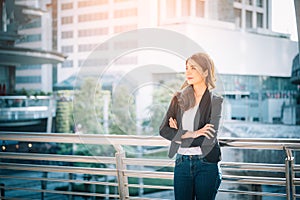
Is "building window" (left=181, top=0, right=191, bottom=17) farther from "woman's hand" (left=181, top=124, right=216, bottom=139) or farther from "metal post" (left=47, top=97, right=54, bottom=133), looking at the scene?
"woman's hand" (left=181, top=124, right=216, bottom=139)

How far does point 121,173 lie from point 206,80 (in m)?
0.82

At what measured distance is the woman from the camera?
178 centimetres

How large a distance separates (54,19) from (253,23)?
2.52 meters

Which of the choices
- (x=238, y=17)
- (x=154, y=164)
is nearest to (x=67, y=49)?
(x=238, y=17)

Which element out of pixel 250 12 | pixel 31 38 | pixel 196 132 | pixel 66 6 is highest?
pixel 66 6

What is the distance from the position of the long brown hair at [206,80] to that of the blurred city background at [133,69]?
2.16 metres

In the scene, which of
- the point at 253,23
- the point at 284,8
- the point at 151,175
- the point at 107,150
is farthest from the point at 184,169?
the point at 107,150

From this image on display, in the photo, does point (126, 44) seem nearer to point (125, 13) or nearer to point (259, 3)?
point (125, 13)

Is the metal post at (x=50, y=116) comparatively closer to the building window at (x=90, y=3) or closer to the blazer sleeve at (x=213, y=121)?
the building window at (x=90, y=3)

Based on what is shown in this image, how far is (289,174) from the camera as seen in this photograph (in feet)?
6.77

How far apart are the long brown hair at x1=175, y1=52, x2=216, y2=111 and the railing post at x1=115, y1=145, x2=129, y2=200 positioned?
0.63 m

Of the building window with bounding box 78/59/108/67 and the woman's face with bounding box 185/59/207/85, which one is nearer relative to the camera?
the woman's face with bounding box 185/59/207/85

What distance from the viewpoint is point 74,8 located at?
574 centimetres

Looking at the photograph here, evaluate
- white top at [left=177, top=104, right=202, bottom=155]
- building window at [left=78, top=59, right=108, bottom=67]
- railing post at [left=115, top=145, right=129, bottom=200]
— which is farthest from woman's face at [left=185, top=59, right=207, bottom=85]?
building window at [left=78, top=59, right=108, bottom=67]
